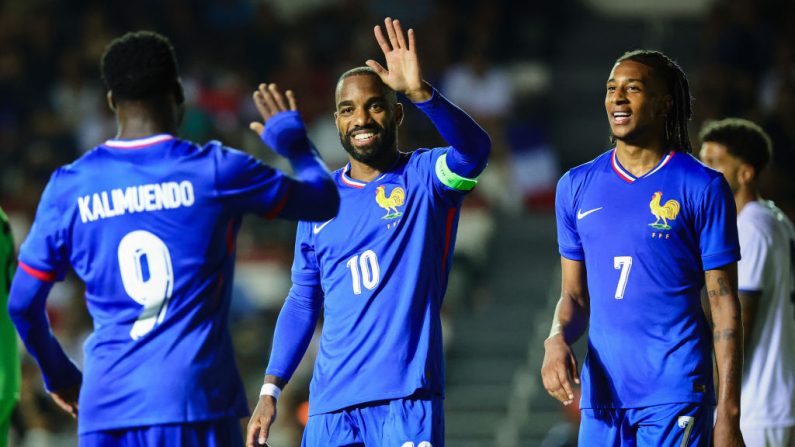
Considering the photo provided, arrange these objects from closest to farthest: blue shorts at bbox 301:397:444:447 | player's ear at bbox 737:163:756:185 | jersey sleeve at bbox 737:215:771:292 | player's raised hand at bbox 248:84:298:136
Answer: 1. player's raised hand at bbox 248:84:298:136
2. blue shorts at bbox 301:397:444:447
3. jersey sleeve at bbox 737:215:771:292
4. player's ear at bbox 737:163:756:185

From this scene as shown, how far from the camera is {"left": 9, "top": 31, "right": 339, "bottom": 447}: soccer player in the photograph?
483cm

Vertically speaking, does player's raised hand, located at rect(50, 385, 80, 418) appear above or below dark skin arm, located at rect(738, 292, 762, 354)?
below

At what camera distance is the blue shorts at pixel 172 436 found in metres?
4.80

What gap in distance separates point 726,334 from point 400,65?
71.6 inches

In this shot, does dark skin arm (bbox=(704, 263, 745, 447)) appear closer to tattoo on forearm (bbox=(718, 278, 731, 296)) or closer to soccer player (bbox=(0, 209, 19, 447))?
tattoo on forearm (bbox=(718, 278, 731, 296))

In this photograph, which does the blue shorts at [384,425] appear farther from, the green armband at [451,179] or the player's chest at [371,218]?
the green armband at [451,179]

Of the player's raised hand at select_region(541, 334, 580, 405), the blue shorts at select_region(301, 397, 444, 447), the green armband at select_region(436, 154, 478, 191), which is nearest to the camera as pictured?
the player's raised hand at select_region(541, 334, 580, 405)

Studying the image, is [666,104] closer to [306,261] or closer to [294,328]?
[306,261]

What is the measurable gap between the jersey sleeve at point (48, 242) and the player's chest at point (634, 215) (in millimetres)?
2288

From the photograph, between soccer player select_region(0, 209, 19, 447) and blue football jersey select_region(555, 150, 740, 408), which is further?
soccer player select_region(0, 209, 19, 447)

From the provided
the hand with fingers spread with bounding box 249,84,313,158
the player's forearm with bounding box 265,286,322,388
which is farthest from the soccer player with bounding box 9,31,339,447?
the player's forearm with bounding box 265,286,322,388

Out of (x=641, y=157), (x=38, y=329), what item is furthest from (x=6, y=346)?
(x=641, y=157)

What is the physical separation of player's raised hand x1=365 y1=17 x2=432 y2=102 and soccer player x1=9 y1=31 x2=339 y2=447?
0.92 metres

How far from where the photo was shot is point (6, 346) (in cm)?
634
